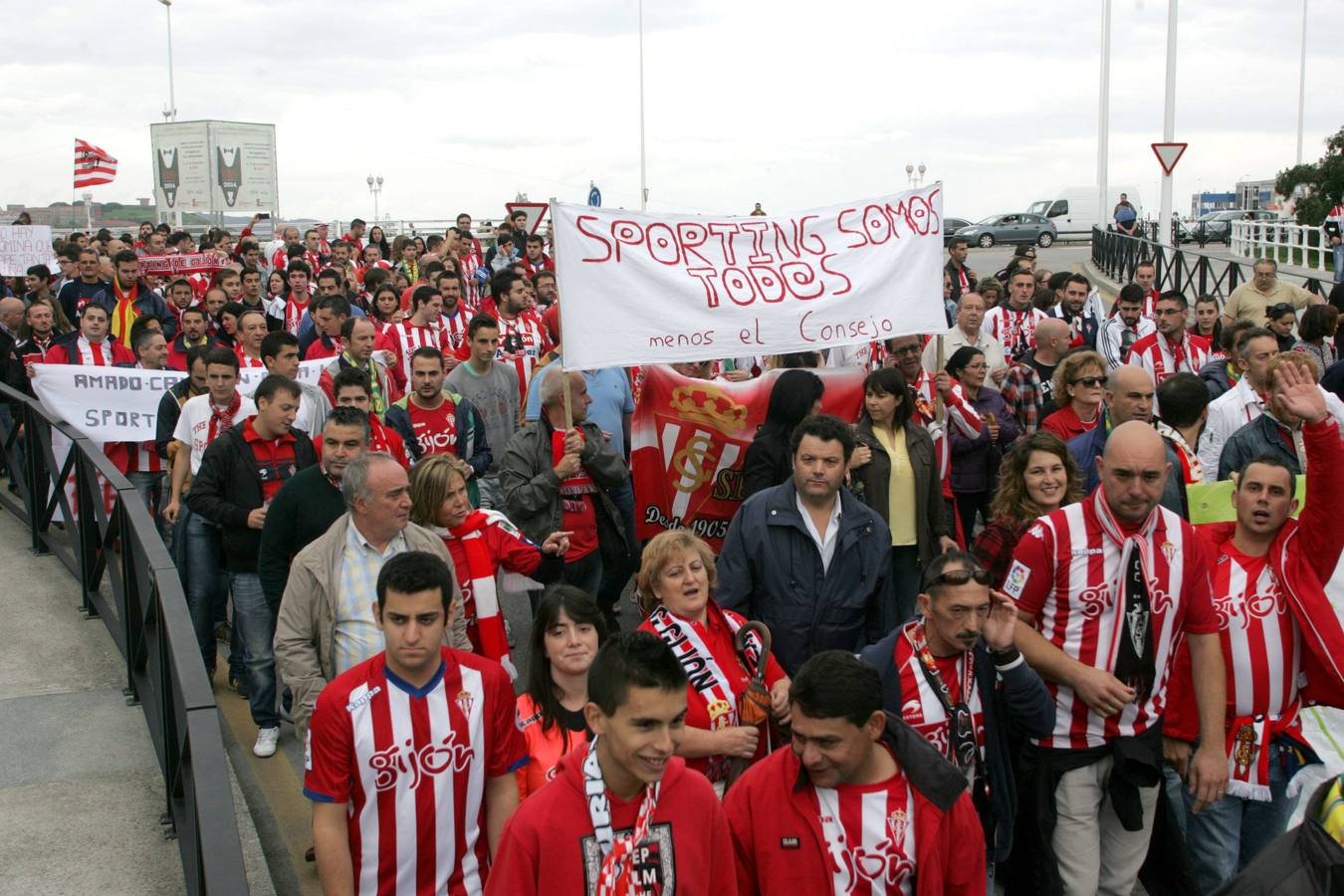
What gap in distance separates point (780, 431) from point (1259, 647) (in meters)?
2.62

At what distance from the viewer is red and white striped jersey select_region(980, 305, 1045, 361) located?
1164cm

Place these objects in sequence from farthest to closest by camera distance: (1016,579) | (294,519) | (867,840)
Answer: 1. (294,519)
2. (1016,579)
3. (867,840)

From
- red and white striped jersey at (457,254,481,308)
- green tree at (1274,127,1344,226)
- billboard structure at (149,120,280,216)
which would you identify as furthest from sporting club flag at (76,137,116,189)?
green tree at (1274,127,1344,226)

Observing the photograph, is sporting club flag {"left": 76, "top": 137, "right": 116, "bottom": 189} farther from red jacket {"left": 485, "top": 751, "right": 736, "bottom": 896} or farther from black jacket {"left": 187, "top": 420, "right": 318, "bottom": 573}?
red jacket {"left": 485, "top": 751, "right": 736, "bottom": 896}

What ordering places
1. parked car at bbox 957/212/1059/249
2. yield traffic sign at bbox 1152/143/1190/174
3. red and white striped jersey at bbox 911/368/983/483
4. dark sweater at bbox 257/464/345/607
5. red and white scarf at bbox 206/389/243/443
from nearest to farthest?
dark sweater at bbox 257/464/345/607
red and white scarf at bbox 206/389/243/443
red and white striped jersey at bbox 911/368/983/483
yield traffic sign at bbox 1152/143/1190/174
parked car at bbox 957/212/1059/249

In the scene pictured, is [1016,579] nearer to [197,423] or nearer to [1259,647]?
[1259,647]

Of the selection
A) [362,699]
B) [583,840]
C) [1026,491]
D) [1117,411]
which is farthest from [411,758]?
[1117,411]

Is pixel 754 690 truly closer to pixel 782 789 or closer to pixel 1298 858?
pixel 782 789

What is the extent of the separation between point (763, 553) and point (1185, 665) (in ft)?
5.09

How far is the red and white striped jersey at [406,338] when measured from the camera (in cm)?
1038

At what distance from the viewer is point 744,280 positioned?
721 centimetres

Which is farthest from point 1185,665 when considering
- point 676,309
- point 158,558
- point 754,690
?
point 158,558

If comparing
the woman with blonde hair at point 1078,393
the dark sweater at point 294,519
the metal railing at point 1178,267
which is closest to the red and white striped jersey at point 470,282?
the metal railing at point 1178,267

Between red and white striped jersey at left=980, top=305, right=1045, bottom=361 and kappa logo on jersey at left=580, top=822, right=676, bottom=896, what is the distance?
9.14m
